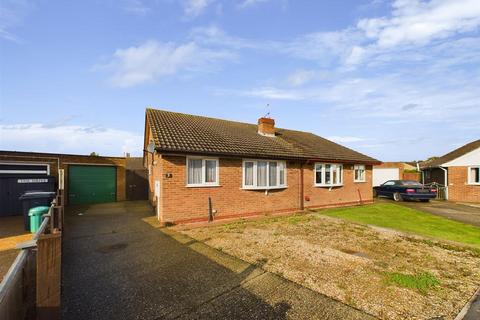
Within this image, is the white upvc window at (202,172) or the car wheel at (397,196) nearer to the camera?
the white upvc window at (202,172)

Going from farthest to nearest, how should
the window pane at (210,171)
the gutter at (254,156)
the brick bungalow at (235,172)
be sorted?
the window pane at (210,171)
the brick bungalow at (235,172)
the gutter at (254,156)

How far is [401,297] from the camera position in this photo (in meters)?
4.62

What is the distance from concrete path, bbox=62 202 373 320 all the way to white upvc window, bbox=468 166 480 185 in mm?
23999

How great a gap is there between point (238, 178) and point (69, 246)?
6.88m

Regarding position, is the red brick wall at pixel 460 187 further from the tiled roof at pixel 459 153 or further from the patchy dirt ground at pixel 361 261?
the patchy dirt ground at pixel 361 261

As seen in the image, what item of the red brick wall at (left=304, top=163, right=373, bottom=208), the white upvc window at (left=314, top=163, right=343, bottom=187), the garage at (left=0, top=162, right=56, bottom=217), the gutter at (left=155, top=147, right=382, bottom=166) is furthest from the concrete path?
the white upvc window at (left=314, top=163, right=343, bottom=187)

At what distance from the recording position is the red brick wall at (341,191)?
50.2 ft

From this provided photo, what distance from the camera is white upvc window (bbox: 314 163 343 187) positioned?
15883mm

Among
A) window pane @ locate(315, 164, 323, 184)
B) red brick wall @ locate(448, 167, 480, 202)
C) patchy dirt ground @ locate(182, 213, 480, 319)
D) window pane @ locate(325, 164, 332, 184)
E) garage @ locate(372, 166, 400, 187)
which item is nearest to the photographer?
patchy dirt ground @ locate(182, 213, 480, 319)

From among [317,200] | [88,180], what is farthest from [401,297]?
[88,180]

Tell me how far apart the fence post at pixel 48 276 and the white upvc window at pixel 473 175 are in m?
27.6

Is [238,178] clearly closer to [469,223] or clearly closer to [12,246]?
[12,246]

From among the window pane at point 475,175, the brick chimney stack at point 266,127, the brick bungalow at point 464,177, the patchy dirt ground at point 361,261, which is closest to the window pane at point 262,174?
the patchy dirt ground at point 361,261

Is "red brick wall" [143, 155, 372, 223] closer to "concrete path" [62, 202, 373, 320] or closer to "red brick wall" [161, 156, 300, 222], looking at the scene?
"red brick wall" [161, 156, 300, 222]
